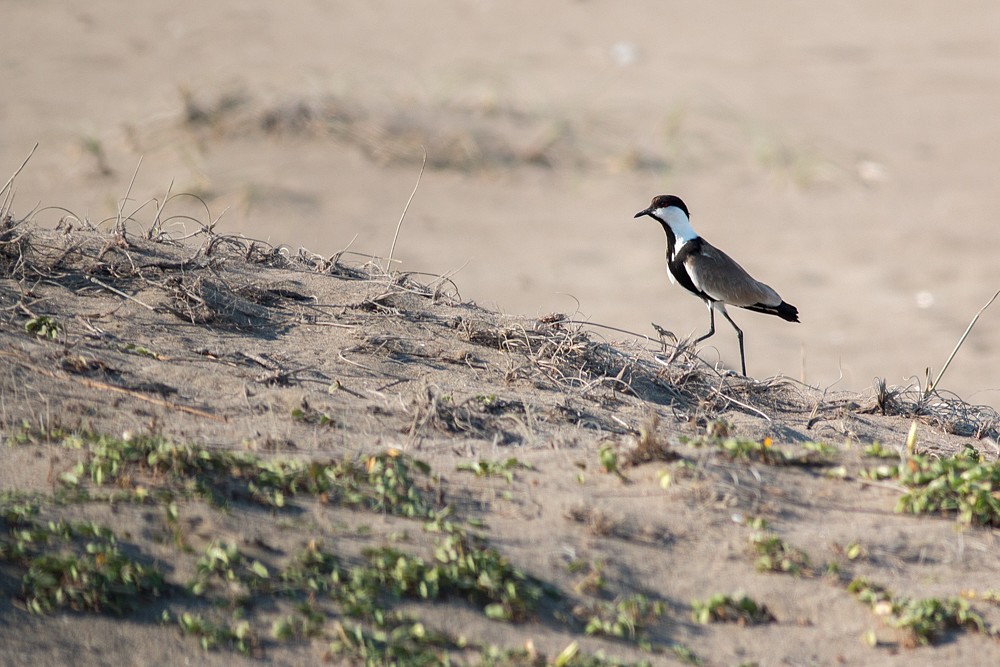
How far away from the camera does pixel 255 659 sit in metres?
3.01

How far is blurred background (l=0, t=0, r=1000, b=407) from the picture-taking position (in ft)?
33.2

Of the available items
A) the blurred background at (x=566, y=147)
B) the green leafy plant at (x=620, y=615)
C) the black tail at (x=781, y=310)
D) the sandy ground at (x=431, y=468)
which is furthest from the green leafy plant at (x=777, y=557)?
the blurred background at (x=566, y=147)

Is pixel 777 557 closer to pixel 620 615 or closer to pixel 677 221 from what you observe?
pixel 620 615

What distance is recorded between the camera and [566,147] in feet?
39.8

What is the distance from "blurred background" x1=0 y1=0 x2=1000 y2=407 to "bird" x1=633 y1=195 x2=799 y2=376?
2639mm

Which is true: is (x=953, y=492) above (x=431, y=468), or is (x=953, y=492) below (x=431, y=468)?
above

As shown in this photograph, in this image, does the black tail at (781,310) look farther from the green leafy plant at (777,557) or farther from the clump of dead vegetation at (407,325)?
the green leafy plant at (777,557)

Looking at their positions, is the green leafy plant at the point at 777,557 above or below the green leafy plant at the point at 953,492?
below

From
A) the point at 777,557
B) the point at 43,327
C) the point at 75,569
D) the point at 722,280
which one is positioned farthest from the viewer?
the point at 722,280

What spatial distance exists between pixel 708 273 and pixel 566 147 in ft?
20.7

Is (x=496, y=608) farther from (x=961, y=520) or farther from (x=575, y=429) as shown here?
(x=961, y=520)

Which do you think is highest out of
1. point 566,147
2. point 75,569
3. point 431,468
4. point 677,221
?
point 566,147

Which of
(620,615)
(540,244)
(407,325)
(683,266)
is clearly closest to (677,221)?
(683,266)

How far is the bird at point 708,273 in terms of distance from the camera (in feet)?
19.8
